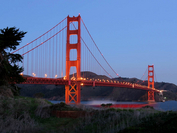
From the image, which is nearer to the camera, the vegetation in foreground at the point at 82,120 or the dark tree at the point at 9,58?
the vegetation in foreground at the point at 82,120

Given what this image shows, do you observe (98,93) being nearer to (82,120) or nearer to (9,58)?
(9,58)

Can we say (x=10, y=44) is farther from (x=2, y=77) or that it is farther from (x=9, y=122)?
(x=9, y=122)

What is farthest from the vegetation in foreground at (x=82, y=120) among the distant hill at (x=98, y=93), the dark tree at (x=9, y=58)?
the distant hill at (x=98, y=93)

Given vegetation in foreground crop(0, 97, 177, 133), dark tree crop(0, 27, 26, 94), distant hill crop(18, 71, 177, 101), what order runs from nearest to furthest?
1. vegetation in foreground crop(0, 97, 177, 133)
2. dark tree crop(0, 27, 26, 94)
3. distant hill crop(18, 71, 177, 101)

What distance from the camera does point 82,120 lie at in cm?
1323

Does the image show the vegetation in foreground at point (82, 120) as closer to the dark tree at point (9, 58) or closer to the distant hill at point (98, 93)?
the dark tree at point (9, 58)

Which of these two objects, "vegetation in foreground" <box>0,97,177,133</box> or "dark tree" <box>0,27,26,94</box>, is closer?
"vegetation in foreground" <box>0,97,177,133</box>

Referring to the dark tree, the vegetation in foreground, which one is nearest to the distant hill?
the dark tree

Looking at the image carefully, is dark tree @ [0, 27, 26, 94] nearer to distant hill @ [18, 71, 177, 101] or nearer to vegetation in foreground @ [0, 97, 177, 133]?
vegetation in foreground @ [0, 97, 177, 133]

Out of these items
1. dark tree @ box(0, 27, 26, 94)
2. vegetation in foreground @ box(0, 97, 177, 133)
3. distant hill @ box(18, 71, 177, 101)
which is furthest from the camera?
distant hill @ box(18, 71, 177, 101)

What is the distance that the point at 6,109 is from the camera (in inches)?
597

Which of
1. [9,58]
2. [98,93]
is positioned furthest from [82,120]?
[98,93]

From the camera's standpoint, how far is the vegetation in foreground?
10148mm

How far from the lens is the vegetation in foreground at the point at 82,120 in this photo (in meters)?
10.1
